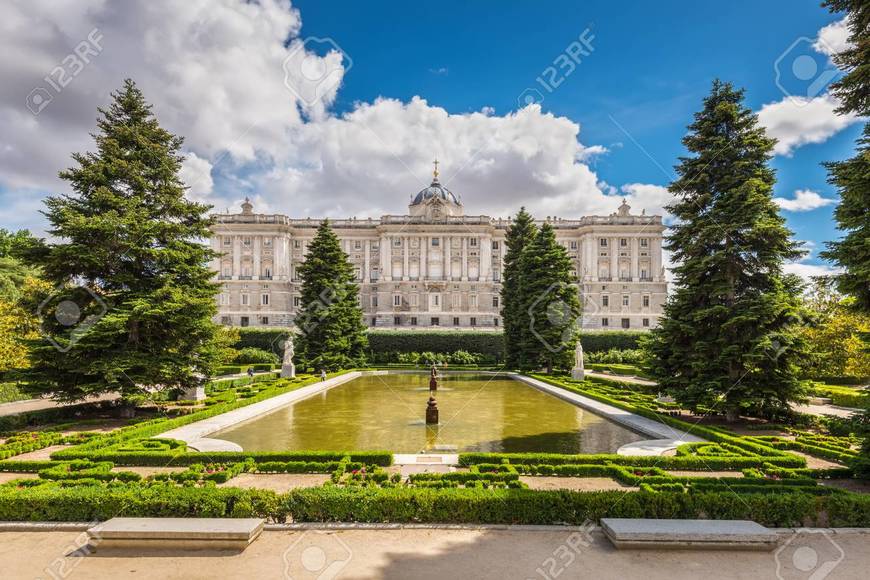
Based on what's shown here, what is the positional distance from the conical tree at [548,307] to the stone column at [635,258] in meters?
38.3

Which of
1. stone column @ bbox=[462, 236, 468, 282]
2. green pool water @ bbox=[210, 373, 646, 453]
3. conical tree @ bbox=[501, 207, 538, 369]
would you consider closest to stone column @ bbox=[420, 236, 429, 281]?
stone column @ bbox=[462, 236, 468, 282]

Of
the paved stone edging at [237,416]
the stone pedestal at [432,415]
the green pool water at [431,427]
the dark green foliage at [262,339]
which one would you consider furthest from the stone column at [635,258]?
the stone pedestal at [432,415]

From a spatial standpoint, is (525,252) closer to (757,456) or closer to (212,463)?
(757,456)

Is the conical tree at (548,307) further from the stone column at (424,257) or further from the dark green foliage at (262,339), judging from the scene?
the stone column at (424,257)

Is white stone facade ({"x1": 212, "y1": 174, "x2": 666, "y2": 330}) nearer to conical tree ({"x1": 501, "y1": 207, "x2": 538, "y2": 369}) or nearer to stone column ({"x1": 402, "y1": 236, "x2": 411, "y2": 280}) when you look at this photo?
stone column ({"x1": 402, "y1": 236, "x2": 411, "y2": 280})

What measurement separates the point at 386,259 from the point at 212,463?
5544 centimetres

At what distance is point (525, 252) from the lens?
102 feet

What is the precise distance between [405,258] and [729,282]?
5199 centimetres

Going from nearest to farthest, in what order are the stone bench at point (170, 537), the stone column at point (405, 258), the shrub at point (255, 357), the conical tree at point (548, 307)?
the stone bench at point (170, 537), the conical tree at point (548, 307), the shrub at point (255, 357), the stone column at point (405, 258)

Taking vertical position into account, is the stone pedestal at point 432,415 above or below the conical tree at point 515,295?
below

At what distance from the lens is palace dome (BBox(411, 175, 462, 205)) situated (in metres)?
68.1

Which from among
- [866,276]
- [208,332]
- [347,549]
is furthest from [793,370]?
[208,332]

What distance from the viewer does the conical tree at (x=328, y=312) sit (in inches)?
1199

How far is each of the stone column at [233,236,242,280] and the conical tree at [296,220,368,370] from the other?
35.8 meters
